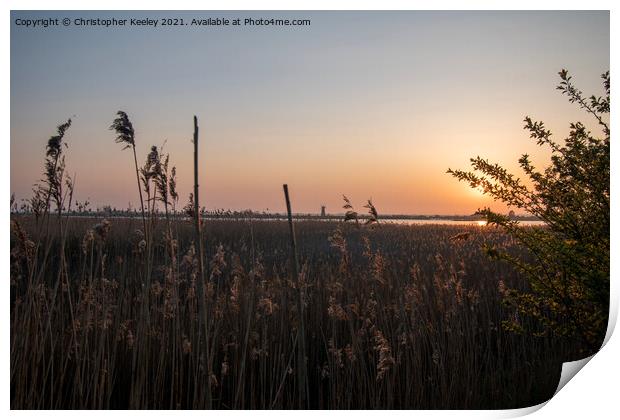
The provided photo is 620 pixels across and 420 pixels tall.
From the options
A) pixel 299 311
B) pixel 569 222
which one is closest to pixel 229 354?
pixel 299 311

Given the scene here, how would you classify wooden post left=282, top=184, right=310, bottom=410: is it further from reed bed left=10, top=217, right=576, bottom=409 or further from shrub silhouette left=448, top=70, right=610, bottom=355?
shrub silhouette left=448, top=70, right=610, bottom=355

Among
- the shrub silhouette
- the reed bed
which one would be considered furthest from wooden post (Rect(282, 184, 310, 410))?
the shrub silhouette

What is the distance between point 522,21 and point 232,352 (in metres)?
2.76

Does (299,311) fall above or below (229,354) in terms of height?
above

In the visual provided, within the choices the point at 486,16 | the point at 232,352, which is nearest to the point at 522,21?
the point at 486,16

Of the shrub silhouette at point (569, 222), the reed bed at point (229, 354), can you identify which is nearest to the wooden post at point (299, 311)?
the reed bed at point (229, 354)

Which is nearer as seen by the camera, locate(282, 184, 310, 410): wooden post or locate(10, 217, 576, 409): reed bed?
locate(282, 184, 310, 410): wooden post

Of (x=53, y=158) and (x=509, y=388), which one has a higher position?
(x=53, y=158)

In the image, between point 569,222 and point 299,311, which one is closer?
point 299,311

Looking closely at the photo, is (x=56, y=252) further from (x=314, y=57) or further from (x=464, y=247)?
(x=464, y=247)

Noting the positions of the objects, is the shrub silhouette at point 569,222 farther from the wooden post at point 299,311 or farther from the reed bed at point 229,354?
the wooden post at point 299,311

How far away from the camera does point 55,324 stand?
3277mm

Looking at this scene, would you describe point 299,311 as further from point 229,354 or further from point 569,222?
point 569,222
